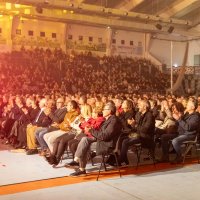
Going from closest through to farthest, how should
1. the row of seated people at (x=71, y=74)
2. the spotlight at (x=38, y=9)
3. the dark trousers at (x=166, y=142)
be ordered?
the dark trousers at (x=166, y=142) < the spotlight at (x=38, y=9) < the row of seated people at (x=71, y=74)

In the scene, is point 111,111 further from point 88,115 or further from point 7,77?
point 7,77

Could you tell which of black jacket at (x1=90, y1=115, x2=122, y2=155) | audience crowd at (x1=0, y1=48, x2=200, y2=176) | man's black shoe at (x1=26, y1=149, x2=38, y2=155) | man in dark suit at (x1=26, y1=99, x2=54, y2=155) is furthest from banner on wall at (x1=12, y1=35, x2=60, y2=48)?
black jacket at (x1=90, y1=115, x2=122, y2=155)

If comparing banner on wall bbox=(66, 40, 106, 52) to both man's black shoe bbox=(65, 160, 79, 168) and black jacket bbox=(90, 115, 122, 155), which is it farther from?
black jacket bbox=(90, 115, 122, 155)

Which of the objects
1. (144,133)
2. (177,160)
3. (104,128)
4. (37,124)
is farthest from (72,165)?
(177,160)

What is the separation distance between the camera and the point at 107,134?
5.39 meters

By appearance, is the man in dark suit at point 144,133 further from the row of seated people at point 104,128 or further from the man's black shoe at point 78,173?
the man's black shoe at point 78,173

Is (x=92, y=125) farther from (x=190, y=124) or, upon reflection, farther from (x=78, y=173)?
(x=190, y=124)

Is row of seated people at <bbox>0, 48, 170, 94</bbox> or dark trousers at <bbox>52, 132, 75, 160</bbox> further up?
row of seated people at <bbox>0, 48, 170, 94</bbox>

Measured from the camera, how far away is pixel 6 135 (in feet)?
29.6

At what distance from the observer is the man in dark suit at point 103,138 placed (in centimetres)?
542

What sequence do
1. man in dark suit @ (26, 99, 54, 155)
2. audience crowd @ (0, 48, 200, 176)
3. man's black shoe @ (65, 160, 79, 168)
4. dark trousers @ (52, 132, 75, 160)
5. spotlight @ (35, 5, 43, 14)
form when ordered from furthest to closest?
spotlight @ (35, 5, 43, 14) → man in dark suit @ (26, 99, 54, 155) → man's black shoe @ (65, 160, 79, 168) → dark trousers @ (52, 132, 75, 160) → audience crowd @ (0, 48, 200, 176)

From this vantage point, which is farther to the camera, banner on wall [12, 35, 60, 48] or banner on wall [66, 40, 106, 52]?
banner on wall [66, 40, 106, 52]

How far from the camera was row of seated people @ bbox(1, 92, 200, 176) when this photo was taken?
5559 millimetres

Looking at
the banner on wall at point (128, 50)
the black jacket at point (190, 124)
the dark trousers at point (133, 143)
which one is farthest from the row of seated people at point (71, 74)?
the black jacket at point (190, 124)
